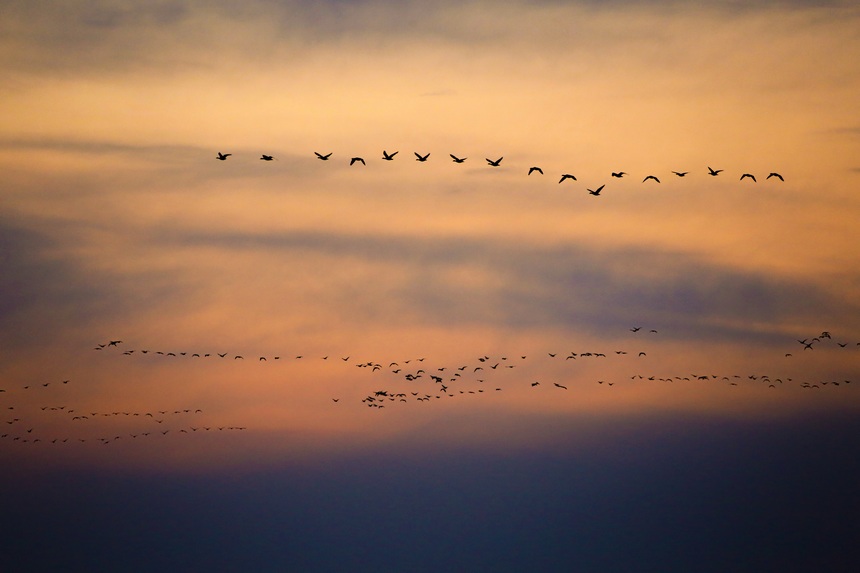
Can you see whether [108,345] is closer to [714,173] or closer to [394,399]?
[394,399]

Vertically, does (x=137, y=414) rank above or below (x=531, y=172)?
below

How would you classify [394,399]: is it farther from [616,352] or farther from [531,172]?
[531,172]

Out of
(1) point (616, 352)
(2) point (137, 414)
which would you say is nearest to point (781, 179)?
(1) point (616, 352)

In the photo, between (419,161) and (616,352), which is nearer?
(419,161)

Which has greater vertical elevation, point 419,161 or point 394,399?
point 419,161

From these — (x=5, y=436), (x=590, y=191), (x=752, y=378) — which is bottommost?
(x=5, y=436)

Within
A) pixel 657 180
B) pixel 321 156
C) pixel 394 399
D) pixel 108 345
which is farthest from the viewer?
pixel 394 399

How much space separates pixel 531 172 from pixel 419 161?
8219 millimetres

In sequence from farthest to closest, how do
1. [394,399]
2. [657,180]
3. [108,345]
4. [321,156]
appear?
[394,399], [108,345], [657,180], [321,156]

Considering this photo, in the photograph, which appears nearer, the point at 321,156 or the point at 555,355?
the point at 321,156

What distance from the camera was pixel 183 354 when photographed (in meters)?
119

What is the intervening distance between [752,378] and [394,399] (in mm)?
39795

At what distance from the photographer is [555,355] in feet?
407

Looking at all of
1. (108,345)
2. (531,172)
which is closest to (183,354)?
(108,345)
